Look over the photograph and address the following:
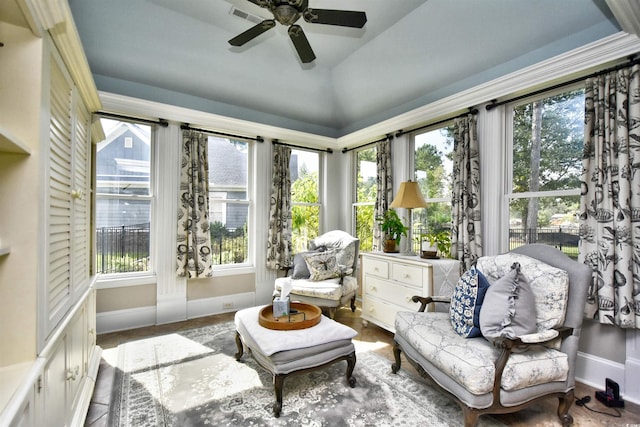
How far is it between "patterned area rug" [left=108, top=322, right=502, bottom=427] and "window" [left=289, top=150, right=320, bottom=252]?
2.29 metres

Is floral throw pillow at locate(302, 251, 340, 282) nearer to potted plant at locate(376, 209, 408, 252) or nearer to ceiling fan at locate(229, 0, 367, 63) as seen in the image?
potted plant at locate(376, 209, 408, 252)

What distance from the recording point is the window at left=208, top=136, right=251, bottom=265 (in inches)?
159

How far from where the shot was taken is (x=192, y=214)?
366 cm

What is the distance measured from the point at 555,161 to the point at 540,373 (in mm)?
1842

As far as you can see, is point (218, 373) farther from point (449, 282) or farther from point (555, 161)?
point (555, 161)

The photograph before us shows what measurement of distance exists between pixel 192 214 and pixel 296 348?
2.37 metres

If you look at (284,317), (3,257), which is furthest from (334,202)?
(3,257)

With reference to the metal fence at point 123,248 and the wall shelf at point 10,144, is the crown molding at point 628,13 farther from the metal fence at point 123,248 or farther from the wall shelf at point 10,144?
the metal fence at point 123,248

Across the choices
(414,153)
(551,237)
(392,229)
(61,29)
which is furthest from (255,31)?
(551,237)

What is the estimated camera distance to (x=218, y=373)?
7.88ft

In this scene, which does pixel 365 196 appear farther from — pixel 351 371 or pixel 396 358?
pixel 351 371

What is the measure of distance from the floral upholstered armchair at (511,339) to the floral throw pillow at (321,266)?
1621 mm

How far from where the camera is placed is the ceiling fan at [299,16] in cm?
190

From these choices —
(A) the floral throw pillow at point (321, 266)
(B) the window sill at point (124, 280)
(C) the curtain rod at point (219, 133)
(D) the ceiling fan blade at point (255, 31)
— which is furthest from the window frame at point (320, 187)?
(D) the ceiling fan blade at point (255, 31)
